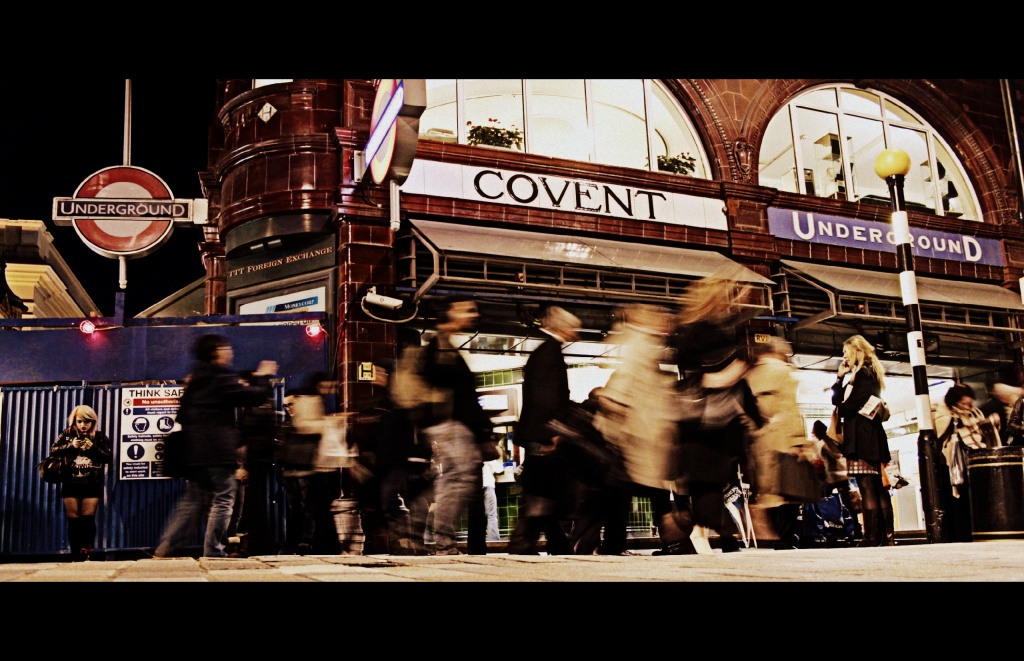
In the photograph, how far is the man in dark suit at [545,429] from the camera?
21.5 ft

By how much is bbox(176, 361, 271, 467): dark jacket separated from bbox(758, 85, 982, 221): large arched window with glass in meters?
11.0

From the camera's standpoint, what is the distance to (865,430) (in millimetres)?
8781

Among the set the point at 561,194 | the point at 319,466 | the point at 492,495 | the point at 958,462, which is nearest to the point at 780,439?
the point at 319,466

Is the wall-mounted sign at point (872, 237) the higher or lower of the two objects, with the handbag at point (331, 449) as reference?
higher

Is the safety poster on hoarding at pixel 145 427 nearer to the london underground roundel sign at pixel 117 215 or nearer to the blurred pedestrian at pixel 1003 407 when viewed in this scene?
the london underground roundel sign at pixel 117 215

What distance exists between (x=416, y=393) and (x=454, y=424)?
587mm

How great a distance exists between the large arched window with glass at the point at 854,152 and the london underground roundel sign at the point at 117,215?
31.4ft

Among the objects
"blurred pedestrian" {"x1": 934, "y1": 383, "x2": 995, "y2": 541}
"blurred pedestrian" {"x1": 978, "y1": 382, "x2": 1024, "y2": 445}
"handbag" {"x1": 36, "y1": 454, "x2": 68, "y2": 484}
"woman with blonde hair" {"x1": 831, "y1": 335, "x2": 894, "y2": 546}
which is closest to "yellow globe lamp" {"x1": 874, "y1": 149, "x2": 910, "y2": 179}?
"blurred pedestrian" {"x1": 934, "y1": 383, "x2": 995, "y2": 541}

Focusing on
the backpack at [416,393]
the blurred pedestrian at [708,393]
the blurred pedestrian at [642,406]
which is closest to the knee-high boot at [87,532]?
the backpack at [416,393]

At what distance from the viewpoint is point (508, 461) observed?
41.9ft

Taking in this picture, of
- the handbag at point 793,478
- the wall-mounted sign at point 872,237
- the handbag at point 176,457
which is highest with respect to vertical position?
the wall-mounted sign at point 872,237

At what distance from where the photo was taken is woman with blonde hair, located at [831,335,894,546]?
28.5ft

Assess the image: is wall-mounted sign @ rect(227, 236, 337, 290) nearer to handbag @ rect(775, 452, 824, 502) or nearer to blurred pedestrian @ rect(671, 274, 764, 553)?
blurred pedestrian @ rect(671, 274, 764, 553)
